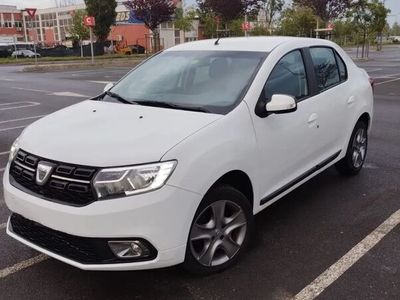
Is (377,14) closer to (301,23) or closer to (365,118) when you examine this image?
(301,23)

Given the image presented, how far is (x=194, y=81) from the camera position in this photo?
428cm

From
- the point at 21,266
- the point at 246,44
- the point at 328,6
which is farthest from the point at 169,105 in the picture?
the point at 328,6

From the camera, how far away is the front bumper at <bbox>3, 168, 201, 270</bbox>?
117 inches

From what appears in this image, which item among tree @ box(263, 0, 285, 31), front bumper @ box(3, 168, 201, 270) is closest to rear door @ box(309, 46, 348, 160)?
front bumper @ box(3, 168, 201, 270)

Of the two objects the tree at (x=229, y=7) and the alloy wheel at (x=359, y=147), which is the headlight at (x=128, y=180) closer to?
the alloy wheel at (x=359, y=147)

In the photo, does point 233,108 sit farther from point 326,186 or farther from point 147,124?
point 326,186

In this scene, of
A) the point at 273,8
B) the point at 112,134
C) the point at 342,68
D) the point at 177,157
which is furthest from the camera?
the point at 273,8

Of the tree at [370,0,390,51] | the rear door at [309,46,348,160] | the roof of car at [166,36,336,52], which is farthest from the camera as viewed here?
the tree at [370,0,390,51]

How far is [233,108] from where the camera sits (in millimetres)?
3701

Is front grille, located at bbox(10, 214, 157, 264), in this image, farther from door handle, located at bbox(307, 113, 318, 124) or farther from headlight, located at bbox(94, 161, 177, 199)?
door handle, located at bbox(307, 113, 318, 124)

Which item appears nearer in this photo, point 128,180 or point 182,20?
point 128,180

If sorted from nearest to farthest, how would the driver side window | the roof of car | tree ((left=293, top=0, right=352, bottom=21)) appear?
the driver side window, the roof of car, tree ((left=293, top=0, right=352, bottom=21))

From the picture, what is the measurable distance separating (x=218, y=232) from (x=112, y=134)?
1.04 meters

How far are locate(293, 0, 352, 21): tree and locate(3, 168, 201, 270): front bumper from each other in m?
38.7
